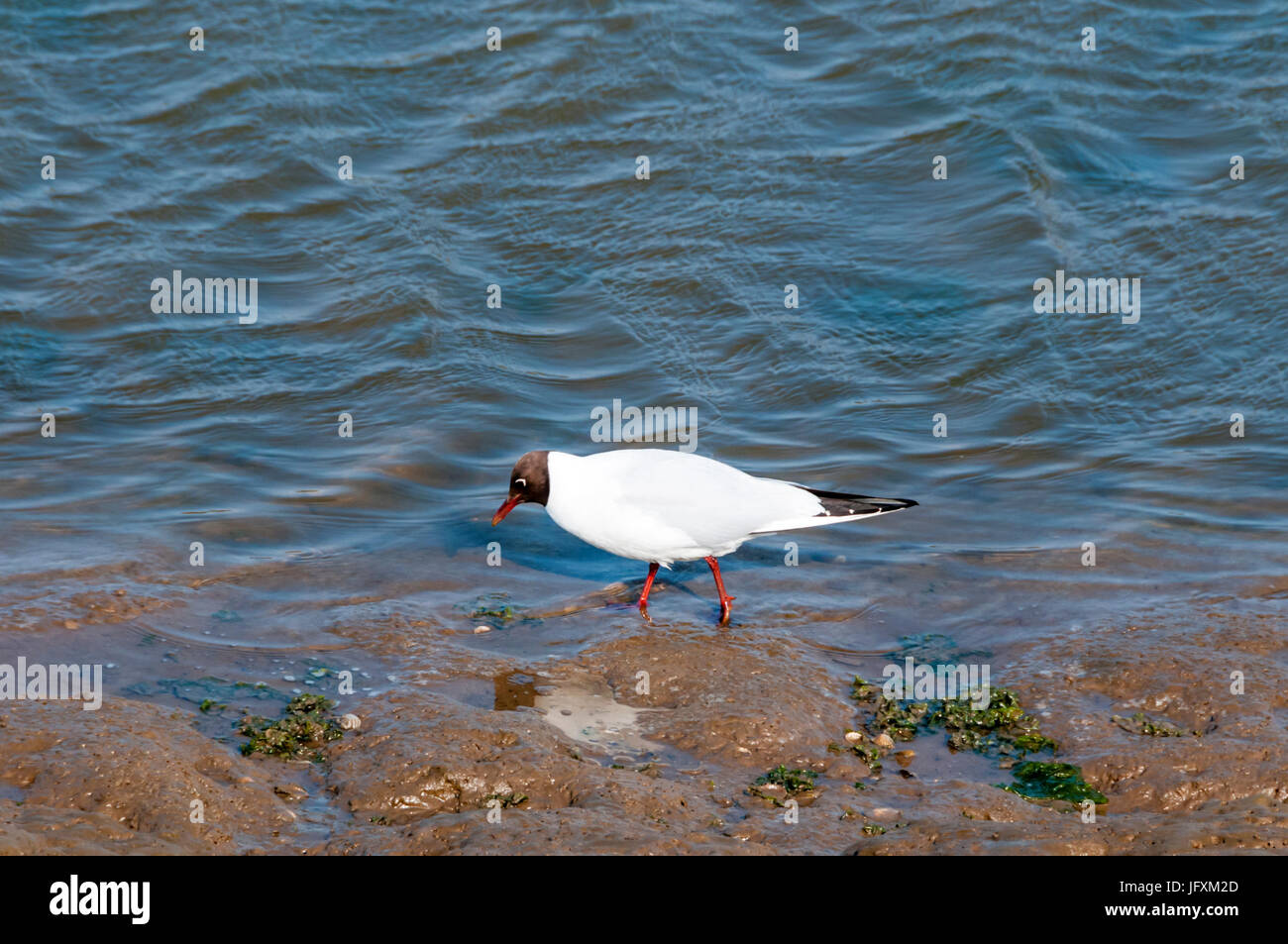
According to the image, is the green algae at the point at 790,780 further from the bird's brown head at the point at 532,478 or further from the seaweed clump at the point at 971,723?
the bird's brown head at the point at 532,478

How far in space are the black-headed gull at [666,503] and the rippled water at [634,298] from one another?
0.48m

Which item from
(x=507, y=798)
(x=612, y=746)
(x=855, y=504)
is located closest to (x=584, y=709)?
(x=612, y=746)

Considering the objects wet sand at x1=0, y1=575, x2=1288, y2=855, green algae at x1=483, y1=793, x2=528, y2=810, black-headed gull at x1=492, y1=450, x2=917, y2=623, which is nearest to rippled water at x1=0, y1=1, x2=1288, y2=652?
wet sand at x1=0, y1=575, x2=1288, y2=855

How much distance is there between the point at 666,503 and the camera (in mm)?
7012

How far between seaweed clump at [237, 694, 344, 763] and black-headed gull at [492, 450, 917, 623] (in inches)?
63.8

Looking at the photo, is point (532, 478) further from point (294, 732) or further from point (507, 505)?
point (294, 732)

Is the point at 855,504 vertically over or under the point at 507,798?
over

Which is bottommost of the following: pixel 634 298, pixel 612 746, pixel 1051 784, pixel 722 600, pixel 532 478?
pixel 1051 784

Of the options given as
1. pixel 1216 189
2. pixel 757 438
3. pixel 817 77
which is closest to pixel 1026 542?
pixel 757 438

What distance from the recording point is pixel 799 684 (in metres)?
6.41

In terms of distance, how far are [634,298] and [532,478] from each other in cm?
493

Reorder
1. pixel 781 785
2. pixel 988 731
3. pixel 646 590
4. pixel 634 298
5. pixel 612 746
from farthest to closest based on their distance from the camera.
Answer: pixel 634 298, pixel 646 590, pixel 988 731, pixel 612 746, pixel 781 785

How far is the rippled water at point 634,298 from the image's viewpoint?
797 cm

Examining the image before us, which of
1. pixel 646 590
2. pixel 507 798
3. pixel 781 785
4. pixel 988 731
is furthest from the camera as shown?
pixel 646 590
